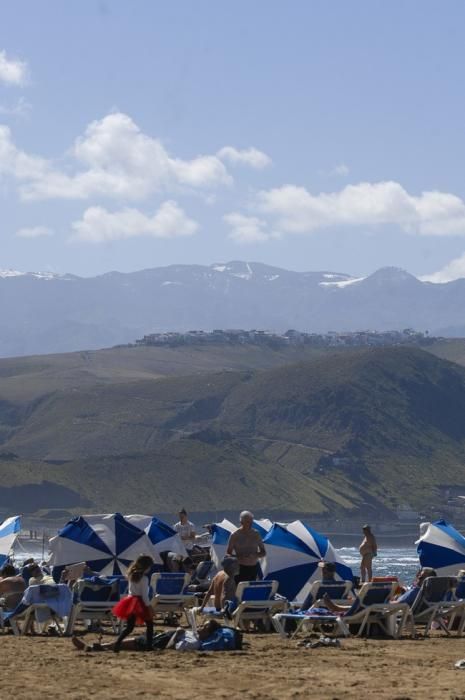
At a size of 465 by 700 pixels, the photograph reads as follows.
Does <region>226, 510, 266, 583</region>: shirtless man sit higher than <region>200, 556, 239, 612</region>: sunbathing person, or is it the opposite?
<region>226, 510, 266, 583</region>: shirtless man

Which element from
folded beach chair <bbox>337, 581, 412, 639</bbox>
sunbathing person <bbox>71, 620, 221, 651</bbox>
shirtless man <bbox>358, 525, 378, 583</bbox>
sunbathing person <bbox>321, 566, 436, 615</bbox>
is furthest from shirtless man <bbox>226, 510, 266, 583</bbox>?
shirtless man <bbox>358, 525, 378, 583</bbox>

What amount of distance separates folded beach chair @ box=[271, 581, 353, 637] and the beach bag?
4.86ft

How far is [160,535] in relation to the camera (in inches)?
971

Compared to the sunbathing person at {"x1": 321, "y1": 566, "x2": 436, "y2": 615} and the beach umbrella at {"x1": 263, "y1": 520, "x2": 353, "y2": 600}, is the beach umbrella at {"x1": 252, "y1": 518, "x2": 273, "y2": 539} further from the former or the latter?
the sunbathing person at {"x1": 321, "y1": 566, "x2": 436, "y2": 615}

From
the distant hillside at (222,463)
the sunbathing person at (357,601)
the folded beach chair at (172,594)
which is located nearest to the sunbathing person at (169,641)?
the folded beach chair at (172,594)

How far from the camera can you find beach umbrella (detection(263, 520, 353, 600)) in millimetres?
21125

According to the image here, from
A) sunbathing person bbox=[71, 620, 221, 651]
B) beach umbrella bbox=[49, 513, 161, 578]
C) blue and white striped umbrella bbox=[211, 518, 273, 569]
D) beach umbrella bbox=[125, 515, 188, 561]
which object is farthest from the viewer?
beach umbrella bbox=[125, 515, 188, 561]

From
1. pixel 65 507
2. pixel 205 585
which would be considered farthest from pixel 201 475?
pixel 205 585

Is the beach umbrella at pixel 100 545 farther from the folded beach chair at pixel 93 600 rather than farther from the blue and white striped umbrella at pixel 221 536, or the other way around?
the folded beach chair at pixel 93 600

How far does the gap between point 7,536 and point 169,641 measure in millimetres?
11240

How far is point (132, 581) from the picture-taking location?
15211 millimetres

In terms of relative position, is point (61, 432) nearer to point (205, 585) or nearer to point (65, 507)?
point (65, 507)

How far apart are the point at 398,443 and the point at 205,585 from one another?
17459 centimetres

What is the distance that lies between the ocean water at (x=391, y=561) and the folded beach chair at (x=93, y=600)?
51966mm
